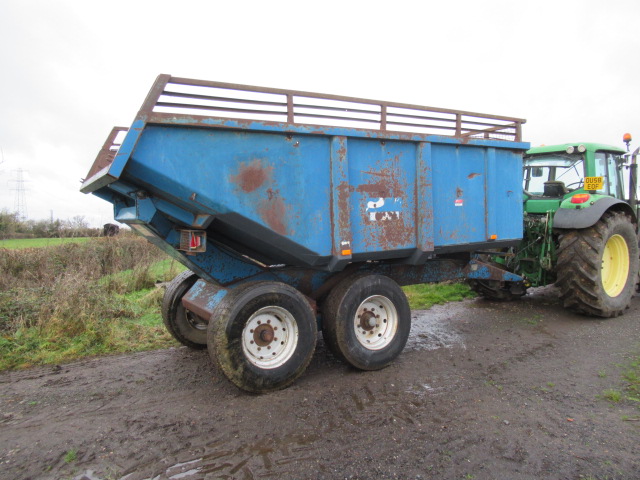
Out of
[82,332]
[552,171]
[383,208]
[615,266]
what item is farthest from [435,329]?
[82,332]

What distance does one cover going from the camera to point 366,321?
4320 millimetres

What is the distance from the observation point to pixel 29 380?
4.11 meters

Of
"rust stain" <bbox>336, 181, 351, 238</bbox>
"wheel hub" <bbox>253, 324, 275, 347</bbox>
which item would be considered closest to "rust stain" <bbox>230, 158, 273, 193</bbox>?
"rust stain" <bbox>336, 181, 351, 238</bbox>

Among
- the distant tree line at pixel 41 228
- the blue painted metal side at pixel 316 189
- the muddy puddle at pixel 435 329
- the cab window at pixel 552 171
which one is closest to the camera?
the blue painted metal side at pixel 316 189

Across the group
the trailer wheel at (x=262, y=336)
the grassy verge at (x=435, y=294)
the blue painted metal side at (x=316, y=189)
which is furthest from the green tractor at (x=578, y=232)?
the trailer wheel at (x=262, y=336)

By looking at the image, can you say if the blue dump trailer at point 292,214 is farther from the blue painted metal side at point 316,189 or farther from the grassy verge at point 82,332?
the grassy verge at point 82,332

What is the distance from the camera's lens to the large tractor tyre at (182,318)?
4.80m

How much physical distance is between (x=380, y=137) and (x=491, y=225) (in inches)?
76.8

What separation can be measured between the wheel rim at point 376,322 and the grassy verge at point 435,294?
102 inches

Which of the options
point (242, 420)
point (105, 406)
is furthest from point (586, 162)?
point (105, 406)

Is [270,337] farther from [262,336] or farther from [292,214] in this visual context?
[292,214]

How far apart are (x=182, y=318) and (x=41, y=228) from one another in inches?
502

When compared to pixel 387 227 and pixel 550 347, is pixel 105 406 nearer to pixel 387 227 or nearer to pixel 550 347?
pixel 387 227

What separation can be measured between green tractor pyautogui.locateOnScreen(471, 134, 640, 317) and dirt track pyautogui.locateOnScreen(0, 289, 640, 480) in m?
1.20
